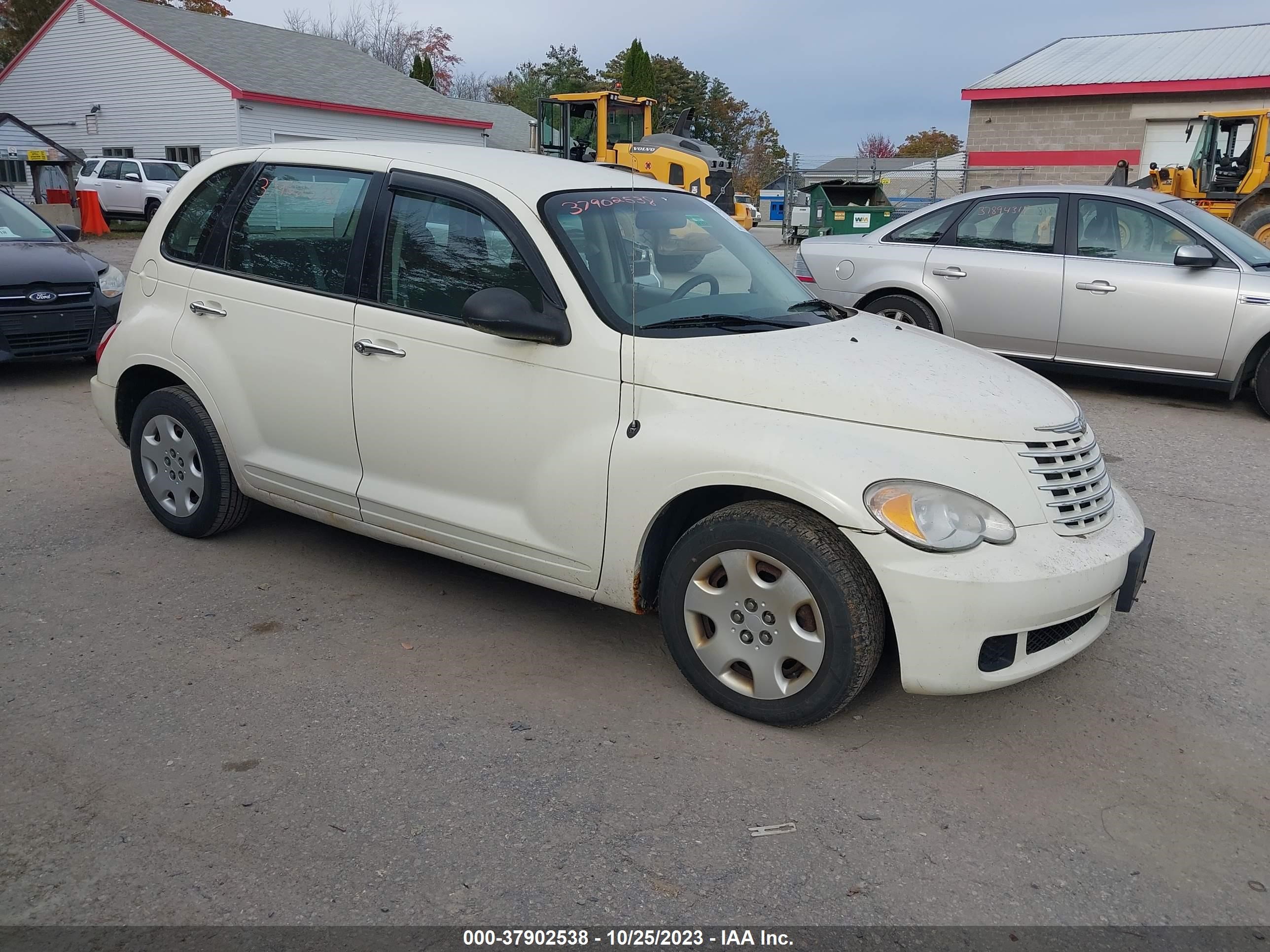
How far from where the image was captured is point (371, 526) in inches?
172

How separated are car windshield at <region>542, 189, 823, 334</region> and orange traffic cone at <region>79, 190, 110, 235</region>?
2456cm

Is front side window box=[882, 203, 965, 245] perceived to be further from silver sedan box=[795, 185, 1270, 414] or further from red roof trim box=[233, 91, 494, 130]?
red roof trim box=[233, 91, 494, 130]

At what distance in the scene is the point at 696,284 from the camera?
4.09m

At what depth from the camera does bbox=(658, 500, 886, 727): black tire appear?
3230mm

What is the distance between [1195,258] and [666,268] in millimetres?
5409

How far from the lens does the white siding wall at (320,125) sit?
31.1 metres

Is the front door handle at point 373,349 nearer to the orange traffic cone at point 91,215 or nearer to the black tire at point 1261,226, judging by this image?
the black tire at point 1261,226

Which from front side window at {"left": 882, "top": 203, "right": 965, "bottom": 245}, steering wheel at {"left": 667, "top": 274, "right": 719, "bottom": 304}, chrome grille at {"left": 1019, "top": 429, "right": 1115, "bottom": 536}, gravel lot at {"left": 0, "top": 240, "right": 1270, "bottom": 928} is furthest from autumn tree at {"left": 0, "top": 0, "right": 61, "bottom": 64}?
chrome grille at {"left": 1019, "top": 429, "right": 1115, "bottom": 536}

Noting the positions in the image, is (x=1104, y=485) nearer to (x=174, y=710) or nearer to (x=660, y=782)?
(x=660, y=782)

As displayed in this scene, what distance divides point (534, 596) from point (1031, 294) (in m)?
5.52

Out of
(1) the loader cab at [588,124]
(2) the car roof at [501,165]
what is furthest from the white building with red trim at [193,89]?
(2) the car roof at [501,165]

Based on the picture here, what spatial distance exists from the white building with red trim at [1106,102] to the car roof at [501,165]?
28.3m

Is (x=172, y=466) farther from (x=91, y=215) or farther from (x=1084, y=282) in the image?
(x=91, y=215)

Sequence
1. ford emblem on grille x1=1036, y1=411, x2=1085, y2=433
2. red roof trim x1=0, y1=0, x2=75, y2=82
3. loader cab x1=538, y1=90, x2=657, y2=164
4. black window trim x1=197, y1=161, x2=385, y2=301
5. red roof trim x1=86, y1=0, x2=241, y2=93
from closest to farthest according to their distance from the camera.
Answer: ford emblem on grille x1=1036, y1=411, x2=1085, y2=433 → black window trim x1=197, y1=161, x2=385, y2=301 → loader cab x1=538, y1=90, x2=657, y2=164 → red roof trim x1=86, y1=0, x2=241, y2=93 → red roof trim x1=0, y1=0, x2=75, y2=82
